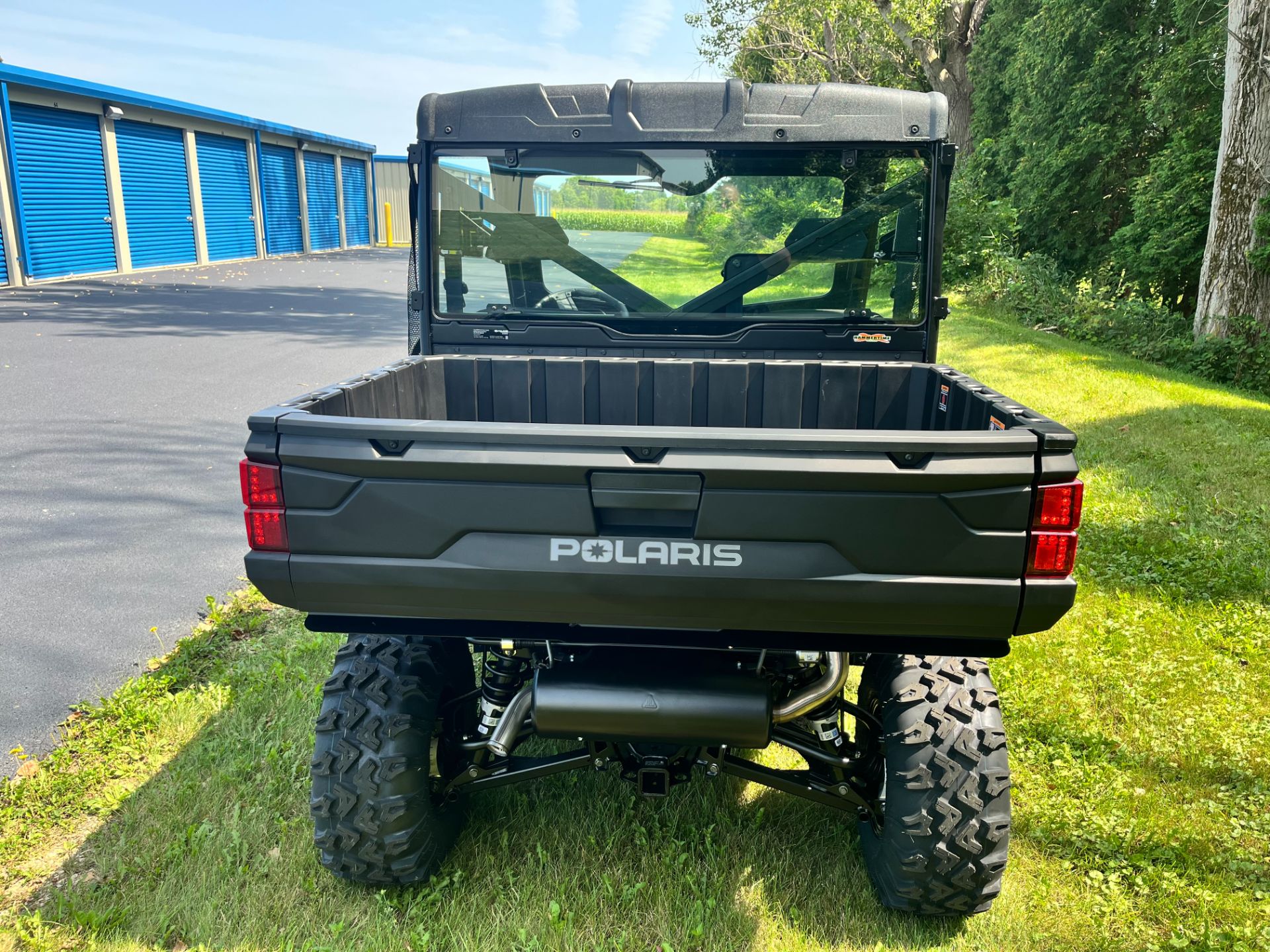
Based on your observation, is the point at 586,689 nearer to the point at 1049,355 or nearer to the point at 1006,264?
the point at 1049,355

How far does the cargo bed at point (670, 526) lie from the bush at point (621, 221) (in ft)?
7.03

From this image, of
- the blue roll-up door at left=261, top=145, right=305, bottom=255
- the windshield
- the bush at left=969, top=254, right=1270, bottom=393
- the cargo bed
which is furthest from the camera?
the blue roll-up door at left=261, top=145, right=305, bottom=255

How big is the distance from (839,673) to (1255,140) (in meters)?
12.4

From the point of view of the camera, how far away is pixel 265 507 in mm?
2119

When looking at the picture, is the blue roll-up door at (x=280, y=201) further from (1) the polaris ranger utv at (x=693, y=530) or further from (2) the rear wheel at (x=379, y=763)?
(2) the rear wheel at (x=379, y=763)

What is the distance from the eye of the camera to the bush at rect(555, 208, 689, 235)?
4.00 m

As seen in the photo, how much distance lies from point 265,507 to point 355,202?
36.1 metres

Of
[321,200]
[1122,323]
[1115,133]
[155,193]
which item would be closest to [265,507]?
[1122,323]

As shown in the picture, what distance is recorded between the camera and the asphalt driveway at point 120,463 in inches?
158

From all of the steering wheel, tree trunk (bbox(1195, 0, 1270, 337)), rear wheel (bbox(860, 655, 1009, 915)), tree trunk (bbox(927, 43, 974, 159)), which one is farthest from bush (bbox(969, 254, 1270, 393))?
rear wheel (bbox(860, 655, 1009, 915))

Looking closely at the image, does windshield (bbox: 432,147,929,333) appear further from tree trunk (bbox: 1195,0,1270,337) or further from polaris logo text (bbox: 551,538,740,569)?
tree trunk (bbox: 1195,0,1270,337)

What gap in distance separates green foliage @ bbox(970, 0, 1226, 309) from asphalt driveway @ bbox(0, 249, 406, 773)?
1265 centimetres

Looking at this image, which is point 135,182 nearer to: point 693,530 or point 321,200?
point 321,200

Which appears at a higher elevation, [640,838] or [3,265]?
[3,265]
